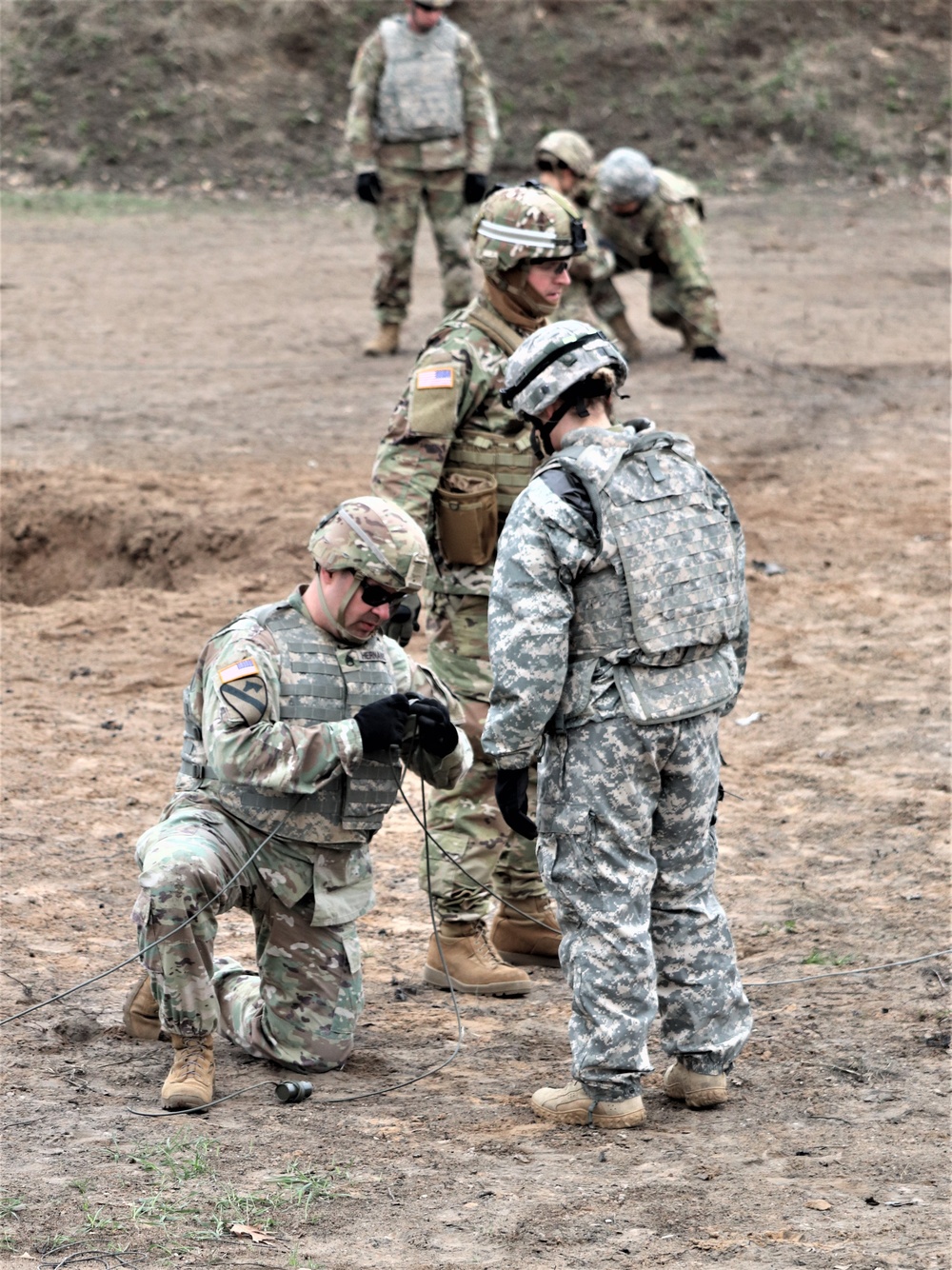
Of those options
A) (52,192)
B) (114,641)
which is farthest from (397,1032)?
(52,192)

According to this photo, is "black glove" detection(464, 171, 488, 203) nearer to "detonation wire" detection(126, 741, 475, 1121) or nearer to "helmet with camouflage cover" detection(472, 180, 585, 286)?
"helmet with camouflage cover" detection(472, 180, 585, 286)

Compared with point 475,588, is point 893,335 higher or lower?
lower

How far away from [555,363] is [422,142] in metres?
8.96

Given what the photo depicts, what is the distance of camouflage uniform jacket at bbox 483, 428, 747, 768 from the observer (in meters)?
4.20

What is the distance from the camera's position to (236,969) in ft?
16.7

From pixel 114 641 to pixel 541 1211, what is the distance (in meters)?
5.14

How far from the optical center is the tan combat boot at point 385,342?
13.1 metres

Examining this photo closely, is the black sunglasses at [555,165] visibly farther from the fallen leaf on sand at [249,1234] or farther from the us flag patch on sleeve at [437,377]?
the fallen leaf on sand at [249,1234]

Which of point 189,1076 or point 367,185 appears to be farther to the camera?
point 367,185

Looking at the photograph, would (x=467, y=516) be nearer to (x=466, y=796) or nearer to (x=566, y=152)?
(x=466, y=796)

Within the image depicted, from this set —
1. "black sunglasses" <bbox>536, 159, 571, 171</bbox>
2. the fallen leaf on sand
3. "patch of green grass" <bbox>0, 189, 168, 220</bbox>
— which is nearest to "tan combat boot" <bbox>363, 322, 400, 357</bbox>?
"black sunglasses" <bbox>536, 159, 571, 171</bbox>

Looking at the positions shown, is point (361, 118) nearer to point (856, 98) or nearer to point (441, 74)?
point (441, 74)

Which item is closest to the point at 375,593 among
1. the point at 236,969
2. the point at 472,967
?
the point at 236,969

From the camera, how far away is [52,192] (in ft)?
58.5
